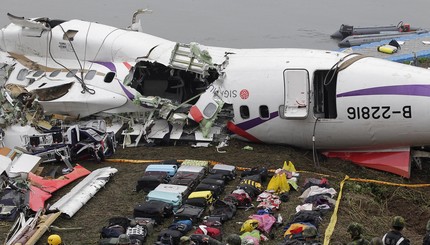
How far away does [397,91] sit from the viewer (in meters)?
15.8

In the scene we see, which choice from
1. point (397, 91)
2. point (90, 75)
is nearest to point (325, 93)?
point (397, 91)

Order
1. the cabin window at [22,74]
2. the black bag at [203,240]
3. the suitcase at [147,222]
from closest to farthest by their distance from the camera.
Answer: the black bag at [203,240], the suitcase at [147,222], the cabin window at [22,74]

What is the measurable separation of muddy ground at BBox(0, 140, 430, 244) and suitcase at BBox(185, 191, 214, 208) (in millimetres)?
649

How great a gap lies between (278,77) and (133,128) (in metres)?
4.59

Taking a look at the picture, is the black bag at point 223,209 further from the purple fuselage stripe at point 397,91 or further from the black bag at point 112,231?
the purple fuselage stripe at point 397,91

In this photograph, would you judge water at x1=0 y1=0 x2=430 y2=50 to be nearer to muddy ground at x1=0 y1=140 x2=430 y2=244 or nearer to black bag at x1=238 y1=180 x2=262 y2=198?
muddy ground at x1=0 y1=140 x2=430 y2=244

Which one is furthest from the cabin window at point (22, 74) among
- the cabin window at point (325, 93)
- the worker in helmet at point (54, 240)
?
the worker in helmet at point (54, 240)

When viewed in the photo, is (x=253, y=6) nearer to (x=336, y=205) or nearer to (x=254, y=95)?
(x=254, y=95)

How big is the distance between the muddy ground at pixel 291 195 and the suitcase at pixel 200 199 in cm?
65

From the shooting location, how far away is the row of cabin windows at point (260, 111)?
17.0 meters

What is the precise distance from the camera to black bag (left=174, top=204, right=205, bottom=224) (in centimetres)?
1306

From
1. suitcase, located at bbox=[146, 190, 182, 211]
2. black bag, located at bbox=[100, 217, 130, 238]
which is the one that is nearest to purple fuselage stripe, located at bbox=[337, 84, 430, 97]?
suitcase, located at bbox=[146, 190, 182, 211]

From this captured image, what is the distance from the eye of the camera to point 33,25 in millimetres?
20344

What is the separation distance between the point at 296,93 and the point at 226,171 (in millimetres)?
2732
